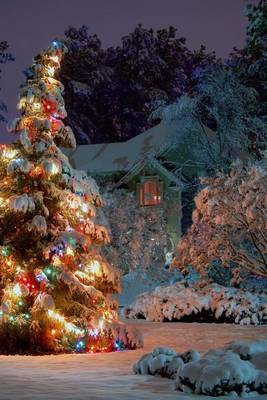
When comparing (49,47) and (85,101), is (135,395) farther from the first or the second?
(85,101)

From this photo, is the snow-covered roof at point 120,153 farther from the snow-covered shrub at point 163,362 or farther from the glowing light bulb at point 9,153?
the snow-covered shrub at point 163,362

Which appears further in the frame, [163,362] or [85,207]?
[85,207]

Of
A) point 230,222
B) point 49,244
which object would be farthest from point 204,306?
point 49,244

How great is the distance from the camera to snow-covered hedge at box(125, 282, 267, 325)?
2161cm

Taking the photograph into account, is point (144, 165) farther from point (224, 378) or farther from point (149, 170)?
point (224, 378)

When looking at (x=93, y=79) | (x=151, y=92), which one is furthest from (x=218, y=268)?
(x=93, y=79)

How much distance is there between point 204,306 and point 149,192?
17.3 m

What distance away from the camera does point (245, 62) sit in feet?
153

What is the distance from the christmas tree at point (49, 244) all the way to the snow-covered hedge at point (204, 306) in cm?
731

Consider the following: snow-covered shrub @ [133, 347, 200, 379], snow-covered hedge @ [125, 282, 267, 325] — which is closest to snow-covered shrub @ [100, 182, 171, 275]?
snow-covered hedge @ [125, 282, 267, 325]

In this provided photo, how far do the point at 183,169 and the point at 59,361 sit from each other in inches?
1061

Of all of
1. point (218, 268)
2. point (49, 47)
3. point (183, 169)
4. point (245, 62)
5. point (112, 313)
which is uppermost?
point (245, 62)

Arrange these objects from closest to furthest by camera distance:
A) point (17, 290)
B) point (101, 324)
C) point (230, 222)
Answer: point (17, 290)
point (101, 324)
point (230, 222)

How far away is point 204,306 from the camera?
22266 mm
